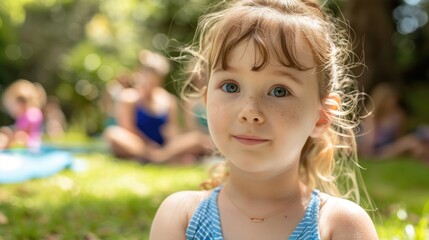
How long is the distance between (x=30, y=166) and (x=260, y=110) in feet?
14.5

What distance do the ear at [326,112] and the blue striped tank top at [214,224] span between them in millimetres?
240

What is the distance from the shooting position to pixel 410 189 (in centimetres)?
632

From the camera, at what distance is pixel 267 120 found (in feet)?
6.70

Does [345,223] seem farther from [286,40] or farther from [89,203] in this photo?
[89,203]

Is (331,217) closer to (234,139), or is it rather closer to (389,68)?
(234,139)

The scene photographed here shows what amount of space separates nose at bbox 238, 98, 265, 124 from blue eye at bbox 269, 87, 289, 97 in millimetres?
76

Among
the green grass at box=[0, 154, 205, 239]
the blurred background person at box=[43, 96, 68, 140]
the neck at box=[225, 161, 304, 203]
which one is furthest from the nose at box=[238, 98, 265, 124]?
the blurred background person at box=[43, 96, 68, 140]

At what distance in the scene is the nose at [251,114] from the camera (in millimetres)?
2020

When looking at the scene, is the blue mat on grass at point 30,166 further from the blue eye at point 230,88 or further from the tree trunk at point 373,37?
the tree trunk at point 373,37

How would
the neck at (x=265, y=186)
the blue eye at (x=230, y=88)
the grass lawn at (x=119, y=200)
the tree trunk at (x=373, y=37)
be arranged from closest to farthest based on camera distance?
the blue eye at (x=230, y=88)
the neck at (x=265, y=186)
the grass lawn at (x=119, y=200)
the tree trunk at (x=373, y=37)

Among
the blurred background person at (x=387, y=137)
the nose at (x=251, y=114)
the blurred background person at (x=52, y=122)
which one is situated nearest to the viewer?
the nose at (x=251, y=114)

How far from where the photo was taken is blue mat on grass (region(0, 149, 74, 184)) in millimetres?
5660

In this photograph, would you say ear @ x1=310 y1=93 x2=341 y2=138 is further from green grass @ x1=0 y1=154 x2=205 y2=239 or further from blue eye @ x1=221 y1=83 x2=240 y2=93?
green grass @ x1=0 y1=154 x2=205 y2=239

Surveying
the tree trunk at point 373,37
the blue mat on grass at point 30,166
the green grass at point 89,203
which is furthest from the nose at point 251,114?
the tree trunk at point 373,37
